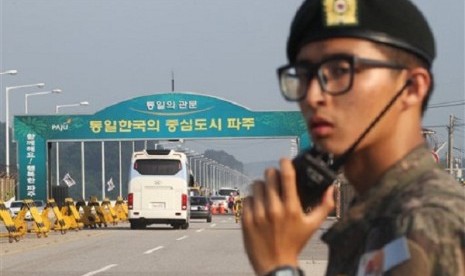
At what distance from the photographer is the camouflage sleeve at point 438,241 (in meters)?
1.94

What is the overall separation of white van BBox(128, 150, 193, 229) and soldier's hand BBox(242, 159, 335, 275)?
44.3 m

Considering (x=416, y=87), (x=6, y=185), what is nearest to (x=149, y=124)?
(x=6, y=185)

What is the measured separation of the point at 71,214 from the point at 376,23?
4680 centimetres

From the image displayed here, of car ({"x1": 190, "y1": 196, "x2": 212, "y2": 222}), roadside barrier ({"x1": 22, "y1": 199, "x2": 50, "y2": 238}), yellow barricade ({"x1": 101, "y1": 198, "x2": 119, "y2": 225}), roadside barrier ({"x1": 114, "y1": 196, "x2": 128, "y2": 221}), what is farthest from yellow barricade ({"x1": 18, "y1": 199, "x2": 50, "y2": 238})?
car ({"x1": 190, "y1": 196, "x2": 212, "y2": 222})

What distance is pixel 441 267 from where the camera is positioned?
6.40ft

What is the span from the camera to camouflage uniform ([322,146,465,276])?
195 cm

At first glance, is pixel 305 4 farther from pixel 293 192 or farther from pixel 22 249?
pixel 22 249

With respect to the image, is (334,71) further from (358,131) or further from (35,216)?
(35,216)

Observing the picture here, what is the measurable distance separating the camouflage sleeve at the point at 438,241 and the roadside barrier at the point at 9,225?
3493cm

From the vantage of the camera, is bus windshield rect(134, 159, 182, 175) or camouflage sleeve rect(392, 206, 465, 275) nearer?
camouflage sleeve rect(392, 206, 465, 275)

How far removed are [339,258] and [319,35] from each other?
43cm

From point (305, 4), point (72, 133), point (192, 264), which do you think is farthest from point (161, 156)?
point (305, 4)

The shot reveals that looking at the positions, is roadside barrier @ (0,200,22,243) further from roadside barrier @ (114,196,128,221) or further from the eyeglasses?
the eyeglasses

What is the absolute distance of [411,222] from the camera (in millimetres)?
1967
